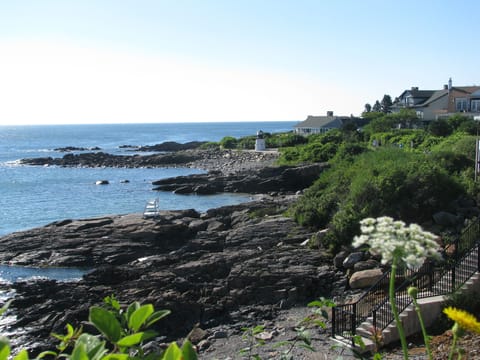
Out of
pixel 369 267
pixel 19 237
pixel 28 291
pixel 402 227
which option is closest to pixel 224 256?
pixel 369 267

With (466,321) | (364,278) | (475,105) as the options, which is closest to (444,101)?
(475,105)

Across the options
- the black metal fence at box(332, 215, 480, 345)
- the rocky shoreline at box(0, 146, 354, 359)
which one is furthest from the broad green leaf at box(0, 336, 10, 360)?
the black metal fence at box(332, 215, 480, 345)

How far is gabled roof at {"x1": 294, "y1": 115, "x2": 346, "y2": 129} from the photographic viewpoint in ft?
327

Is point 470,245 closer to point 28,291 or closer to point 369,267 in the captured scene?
point 369,267

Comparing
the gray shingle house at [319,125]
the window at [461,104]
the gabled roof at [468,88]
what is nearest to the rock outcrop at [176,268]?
the window at [461,104]

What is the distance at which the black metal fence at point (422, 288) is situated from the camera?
1570 cm

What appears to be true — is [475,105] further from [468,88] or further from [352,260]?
[352,260]

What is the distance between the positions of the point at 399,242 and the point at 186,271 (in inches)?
826

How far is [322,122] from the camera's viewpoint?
101 metres

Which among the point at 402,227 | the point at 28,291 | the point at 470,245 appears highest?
the point at 402,227

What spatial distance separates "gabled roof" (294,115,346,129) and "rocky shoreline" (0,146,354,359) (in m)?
63.3

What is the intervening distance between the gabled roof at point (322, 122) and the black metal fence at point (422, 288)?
81.9 meters

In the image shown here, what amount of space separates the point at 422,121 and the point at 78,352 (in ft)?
269

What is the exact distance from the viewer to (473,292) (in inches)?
631
